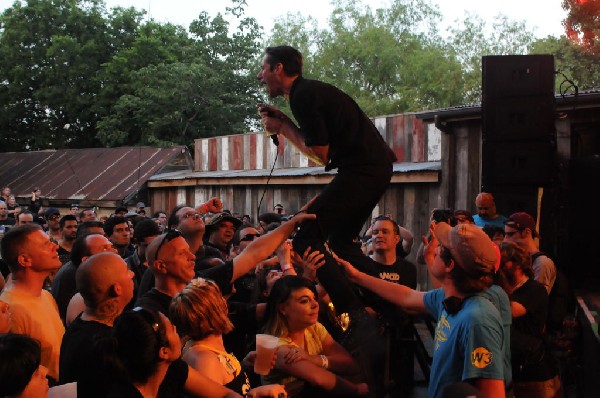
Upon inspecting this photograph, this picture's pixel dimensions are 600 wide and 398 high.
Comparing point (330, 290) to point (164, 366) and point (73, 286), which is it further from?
point (73, 286)

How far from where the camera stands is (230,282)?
505cm

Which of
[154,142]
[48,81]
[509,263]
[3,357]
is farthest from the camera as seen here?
[48,81]

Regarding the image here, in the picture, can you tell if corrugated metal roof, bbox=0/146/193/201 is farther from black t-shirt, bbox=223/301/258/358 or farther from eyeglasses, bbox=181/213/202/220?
black t-shirt, bbox=223/301/258/358

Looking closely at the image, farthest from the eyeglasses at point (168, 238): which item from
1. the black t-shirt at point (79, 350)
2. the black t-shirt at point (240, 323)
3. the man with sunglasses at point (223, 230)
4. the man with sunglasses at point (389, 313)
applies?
the man with sunglasses at point (223, 230)

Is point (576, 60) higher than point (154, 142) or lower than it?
higher

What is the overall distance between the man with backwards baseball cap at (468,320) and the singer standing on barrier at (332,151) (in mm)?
844

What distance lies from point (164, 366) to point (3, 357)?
70cm

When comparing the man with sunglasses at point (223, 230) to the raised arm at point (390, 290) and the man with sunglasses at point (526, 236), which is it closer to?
the man with sunglasses at point (526, 236)

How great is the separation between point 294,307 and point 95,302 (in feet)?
4.21

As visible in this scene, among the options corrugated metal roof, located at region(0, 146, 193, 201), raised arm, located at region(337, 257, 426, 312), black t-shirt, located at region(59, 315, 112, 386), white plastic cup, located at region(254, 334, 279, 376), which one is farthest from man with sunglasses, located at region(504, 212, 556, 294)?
corrugated metal roof, located at region(0, 146, 193, 201)

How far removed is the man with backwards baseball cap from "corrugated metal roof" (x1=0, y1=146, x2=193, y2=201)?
20.9 m

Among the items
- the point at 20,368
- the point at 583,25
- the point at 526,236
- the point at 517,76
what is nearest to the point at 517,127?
the point at 517,76

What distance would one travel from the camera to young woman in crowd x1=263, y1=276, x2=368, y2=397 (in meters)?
4.80

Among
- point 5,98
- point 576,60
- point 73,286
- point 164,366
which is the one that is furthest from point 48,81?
point 164,366
